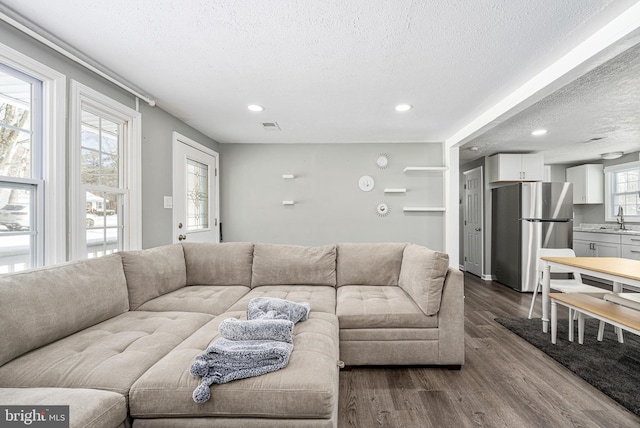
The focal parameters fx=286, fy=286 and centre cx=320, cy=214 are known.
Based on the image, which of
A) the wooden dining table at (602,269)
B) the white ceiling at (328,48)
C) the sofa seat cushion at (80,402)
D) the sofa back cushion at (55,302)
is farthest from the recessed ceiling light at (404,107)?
the sofa seat cushion at (80,402)

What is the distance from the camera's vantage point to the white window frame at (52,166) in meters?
1.87

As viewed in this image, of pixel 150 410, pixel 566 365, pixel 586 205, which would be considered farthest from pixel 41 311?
pixel 586 205

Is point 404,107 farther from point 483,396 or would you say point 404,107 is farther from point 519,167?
Answer: point 519,167

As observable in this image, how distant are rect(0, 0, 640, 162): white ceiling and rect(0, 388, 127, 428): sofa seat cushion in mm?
1822

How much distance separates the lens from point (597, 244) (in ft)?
16.6

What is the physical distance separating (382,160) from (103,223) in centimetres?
347

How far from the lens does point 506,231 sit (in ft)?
15.6

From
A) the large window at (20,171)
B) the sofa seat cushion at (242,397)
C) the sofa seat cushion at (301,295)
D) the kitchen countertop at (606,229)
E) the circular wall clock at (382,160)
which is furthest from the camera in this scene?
the kitchen countertop at (606,229)

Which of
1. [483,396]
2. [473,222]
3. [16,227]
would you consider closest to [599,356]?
[483,396]

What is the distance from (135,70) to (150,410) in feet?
7.59

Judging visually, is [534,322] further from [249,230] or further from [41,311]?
[41,311]

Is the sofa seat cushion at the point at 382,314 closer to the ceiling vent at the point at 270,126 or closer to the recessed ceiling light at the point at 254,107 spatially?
the recessed ceiling light at the point at 254,107

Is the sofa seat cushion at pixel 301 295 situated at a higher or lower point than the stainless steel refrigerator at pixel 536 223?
lower

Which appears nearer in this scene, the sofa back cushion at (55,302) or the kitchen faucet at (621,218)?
the sofa back cushion at (55,302)
